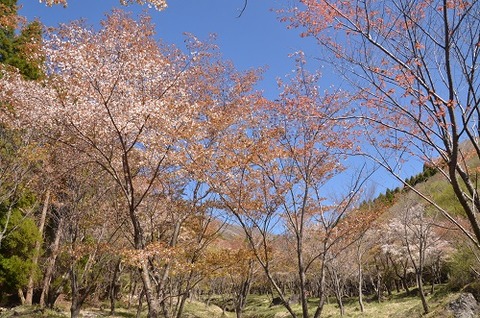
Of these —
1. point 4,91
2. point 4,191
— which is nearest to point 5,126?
point 4,91

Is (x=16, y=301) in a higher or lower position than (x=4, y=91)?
lower

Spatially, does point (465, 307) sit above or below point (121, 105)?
below

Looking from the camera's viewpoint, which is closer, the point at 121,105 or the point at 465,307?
the point at 121,105

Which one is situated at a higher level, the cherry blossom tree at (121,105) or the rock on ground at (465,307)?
the cherry blossom tree at (121,105)

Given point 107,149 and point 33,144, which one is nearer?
point 107,149

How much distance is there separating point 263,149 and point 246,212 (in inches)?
64.6

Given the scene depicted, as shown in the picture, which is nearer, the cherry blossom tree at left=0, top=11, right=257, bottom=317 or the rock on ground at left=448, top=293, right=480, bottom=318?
the cherry blossom tree at left=0, top=11, right=257, bottom=317

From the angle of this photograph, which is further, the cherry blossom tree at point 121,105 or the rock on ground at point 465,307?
the rock on ground at point 465,307

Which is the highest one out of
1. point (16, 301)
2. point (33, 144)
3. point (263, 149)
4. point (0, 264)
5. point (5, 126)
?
A: point (5, 126)

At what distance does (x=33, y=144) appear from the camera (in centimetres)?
1149

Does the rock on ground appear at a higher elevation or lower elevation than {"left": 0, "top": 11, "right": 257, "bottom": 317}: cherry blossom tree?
lower

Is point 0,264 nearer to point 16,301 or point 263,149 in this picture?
point 16,301

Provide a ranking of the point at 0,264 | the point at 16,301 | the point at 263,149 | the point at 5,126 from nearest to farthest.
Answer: the point at 263,149 → the point at 5,126 → the point at 0,264 → the point at 16,301

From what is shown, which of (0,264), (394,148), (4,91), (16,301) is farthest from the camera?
(16,301)
